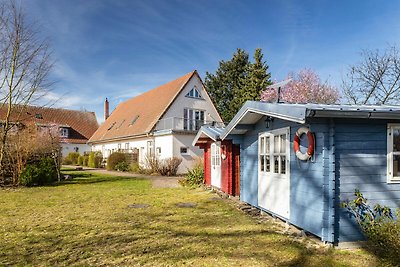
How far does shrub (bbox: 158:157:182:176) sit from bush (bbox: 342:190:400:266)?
17366 millimetres

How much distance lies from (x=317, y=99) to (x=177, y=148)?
16.3 metres

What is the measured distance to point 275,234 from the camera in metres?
6.70

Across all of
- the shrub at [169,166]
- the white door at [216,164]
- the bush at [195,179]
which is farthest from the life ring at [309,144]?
the shrub at [169,166]

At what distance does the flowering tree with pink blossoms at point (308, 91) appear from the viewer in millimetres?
30312

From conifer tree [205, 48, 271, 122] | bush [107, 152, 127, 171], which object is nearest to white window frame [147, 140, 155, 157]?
bush [107, 152, 127, 171]

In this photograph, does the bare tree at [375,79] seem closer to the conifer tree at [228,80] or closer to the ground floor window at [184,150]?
the ground floor window at [184,150]

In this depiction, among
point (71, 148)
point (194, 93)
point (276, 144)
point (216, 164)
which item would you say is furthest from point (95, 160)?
point (276, 144)

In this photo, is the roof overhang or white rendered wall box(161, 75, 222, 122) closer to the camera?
the roof overhang

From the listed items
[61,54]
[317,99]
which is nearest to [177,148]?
[61,54]

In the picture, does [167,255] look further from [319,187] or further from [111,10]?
[111,10]

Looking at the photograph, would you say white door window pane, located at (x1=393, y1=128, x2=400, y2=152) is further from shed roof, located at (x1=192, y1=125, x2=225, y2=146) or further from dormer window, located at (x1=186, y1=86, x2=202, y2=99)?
dormer window, located at (x1=186, y1=86, x2=202, y2=99)

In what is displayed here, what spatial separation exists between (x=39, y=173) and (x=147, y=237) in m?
12.0

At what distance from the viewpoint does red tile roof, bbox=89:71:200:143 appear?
26828 mm

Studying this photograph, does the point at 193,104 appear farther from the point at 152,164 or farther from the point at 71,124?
the point at 71,124
